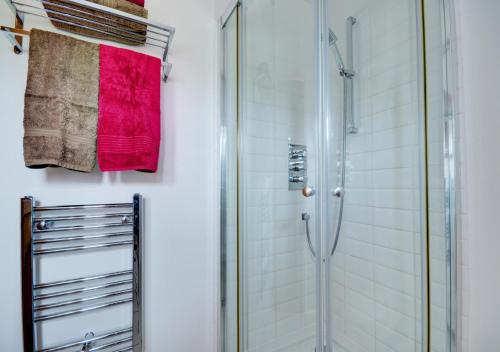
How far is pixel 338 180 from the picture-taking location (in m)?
0.95

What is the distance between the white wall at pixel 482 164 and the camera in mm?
651

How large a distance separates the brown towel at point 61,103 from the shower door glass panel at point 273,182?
2.29 feet

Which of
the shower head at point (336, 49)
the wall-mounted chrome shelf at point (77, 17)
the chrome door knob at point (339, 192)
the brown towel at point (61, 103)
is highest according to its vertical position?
the wall-mounted chrome shelf at point (77, 17)

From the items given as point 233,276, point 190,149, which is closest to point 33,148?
point 190,149

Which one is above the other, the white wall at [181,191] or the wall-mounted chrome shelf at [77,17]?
the wall-mounted chrome shelf at [77,17]

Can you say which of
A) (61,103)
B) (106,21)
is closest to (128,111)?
(61,103)

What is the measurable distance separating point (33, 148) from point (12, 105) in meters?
→ 0.25

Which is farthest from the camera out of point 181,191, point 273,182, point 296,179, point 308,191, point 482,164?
point 181,191

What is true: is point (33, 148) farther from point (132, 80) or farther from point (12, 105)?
point (132, 80)

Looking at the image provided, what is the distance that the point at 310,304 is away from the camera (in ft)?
3.23

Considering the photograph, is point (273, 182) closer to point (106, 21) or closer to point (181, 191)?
point (181, 191)

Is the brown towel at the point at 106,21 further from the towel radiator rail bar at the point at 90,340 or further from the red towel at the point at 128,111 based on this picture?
the towel radiator rail bar at the point at 90,340

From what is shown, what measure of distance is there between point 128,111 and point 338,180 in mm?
949

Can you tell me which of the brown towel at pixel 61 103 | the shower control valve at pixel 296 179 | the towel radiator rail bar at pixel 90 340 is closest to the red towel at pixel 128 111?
the brown towel at pixel 61 103
